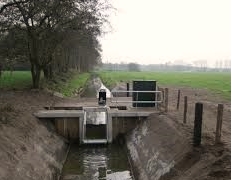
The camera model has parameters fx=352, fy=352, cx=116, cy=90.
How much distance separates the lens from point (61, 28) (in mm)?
31625

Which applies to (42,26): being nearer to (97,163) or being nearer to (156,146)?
(97,163)

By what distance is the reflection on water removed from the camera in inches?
637

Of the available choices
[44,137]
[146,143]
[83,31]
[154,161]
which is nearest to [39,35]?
[83,31]

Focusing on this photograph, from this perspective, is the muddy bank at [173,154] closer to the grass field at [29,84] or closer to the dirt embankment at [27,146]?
the dirt embankment at [27,146]

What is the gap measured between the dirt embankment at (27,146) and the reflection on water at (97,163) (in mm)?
636

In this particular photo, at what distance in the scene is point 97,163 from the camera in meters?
18.2

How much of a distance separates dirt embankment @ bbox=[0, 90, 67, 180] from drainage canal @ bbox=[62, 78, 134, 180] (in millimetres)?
627

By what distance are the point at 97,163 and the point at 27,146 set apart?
4071 mm

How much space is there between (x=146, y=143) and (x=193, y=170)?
6.19m

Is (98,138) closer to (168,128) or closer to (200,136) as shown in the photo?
(168,128)

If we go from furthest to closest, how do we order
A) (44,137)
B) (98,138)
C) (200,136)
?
A: (98,138) → (44,137) → (200,136)

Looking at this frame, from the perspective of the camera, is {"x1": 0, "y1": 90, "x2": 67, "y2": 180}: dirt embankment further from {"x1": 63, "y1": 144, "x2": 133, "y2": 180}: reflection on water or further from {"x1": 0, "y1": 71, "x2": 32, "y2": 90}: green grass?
{"x1": 0, "y1": 71, "x2": 32, "y2": 90}: green grass

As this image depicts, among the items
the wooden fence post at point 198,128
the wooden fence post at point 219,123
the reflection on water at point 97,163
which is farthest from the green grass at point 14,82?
the wooden fence post at point 219,123

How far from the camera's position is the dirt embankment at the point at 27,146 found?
1309 centimetres
